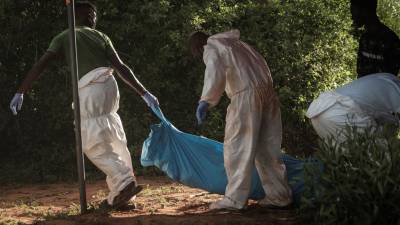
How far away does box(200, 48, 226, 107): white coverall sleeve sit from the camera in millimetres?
5297

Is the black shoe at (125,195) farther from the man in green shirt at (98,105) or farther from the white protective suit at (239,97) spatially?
the white protective suit at (239,97)

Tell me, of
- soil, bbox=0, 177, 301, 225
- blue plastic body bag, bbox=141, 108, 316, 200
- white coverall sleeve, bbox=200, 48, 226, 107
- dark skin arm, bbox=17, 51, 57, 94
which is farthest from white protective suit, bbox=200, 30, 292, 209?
dark skin arm, bbox=17, 51, 57, 94

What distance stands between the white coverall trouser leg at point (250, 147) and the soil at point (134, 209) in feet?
0.53

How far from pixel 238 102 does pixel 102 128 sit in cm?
114

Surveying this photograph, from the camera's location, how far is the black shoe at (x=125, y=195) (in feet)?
18.4

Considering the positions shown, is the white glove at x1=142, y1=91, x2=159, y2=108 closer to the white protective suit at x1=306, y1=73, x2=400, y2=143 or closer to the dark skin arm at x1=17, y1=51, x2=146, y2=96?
the dark skin arm at x1=17, y1=51, x2=146, y2=96

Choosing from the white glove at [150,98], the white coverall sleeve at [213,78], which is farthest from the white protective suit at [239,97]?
the white glove at [150,98]

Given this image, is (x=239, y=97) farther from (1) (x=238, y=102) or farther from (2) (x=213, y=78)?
(2) (x=213, y=78)

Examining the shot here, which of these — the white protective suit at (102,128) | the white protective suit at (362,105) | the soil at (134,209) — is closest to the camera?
the white protective suit at (362,105)

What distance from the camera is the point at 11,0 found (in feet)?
29.2

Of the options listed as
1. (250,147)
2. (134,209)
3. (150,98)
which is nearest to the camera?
(250,147)

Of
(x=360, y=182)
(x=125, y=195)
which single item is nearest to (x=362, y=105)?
(x=360, y=182)

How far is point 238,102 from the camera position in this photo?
5426mm

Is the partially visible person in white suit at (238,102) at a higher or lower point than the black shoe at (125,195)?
higher
